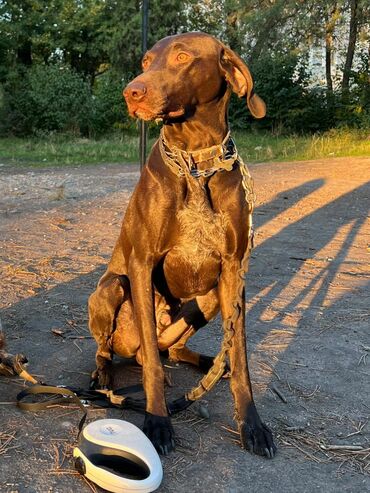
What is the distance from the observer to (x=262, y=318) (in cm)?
430

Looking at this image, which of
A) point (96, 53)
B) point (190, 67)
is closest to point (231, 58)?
point (190, 67)

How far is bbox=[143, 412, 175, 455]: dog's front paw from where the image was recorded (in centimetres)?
254

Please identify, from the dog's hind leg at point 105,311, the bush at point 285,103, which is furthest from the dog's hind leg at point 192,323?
the bush at point 285,103

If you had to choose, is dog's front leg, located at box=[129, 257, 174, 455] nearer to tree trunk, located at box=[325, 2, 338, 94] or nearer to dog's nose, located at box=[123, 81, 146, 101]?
dog's nose, located at box=[123, 81, 146, 101]

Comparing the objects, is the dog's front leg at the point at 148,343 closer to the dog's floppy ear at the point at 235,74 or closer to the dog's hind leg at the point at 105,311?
the dog's hind leg at the point at 105,311

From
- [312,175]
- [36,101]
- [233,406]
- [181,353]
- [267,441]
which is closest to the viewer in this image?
[267,441]

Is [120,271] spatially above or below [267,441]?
above

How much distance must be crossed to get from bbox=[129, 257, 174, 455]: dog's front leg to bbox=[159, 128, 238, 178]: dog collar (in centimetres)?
46

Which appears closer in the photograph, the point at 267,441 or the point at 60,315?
the point at 267,441

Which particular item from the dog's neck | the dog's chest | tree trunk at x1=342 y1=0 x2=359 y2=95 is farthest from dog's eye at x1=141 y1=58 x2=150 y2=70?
tree trunk at x1=342 y1=0 x2=359 y2=95

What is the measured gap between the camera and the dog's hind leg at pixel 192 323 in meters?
3.13

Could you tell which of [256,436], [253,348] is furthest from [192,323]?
[256,436]

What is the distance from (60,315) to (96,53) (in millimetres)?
25431

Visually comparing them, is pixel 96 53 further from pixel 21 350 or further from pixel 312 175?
pixel 21 350
